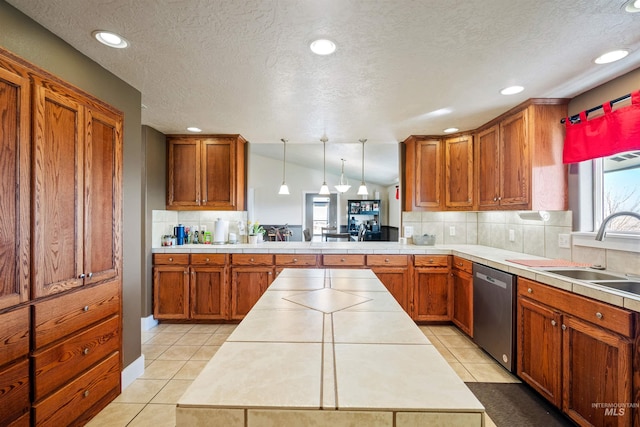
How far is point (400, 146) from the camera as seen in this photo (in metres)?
3.93

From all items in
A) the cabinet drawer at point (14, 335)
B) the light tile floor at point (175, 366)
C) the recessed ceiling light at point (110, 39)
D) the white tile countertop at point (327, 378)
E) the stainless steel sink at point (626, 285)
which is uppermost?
the recessed ceiling light at point (110, 39)

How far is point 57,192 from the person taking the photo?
158 centimetres

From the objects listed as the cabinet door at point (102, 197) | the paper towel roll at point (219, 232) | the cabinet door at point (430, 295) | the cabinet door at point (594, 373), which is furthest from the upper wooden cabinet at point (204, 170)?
the cabinet door at point (594, 373)

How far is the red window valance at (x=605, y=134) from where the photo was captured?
186 cm

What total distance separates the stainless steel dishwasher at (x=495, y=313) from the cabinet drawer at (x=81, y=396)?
2.86 meters

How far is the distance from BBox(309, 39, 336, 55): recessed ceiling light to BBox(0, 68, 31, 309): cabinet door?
1.43m

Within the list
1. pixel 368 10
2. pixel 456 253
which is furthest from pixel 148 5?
pixel 456 253

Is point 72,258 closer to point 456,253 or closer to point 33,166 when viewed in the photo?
point 33,166

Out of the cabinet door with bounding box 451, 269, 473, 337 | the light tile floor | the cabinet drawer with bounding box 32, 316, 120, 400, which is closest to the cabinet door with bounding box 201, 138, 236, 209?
the light tile floor

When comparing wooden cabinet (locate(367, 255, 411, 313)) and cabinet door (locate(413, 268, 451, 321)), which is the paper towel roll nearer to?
wooden cabinet (locate(367, 255, 411, 313))

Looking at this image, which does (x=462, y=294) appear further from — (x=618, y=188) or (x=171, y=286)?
(x=171, y=286)

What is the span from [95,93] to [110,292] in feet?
4.24

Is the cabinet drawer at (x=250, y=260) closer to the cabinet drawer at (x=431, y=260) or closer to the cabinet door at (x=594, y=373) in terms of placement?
the cabinet drawer at (x=431, y=260)

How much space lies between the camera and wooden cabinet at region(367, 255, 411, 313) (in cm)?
338
